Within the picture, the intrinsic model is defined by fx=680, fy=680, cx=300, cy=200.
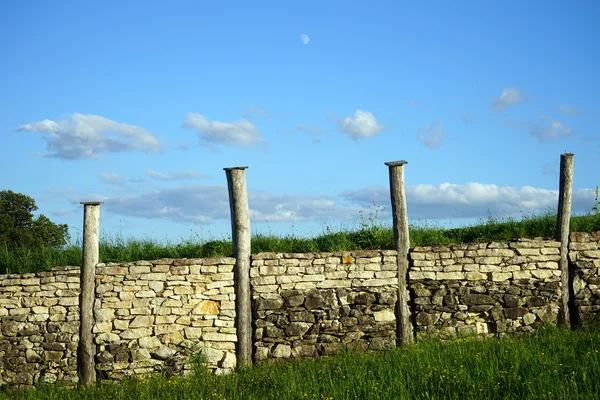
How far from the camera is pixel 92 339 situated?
37.8ft

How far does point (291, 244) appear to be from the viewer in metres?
12.4

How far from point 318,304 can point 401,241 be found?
1.86 meters

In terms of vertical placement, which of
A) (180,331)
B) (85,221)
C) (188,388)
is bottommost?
(188,388)

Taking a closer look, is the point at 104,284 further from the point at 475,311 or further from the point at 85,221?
the point at 475,311

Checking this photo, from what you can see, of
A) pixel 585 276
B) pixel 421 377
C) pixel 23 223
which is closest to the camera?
pixel 421 377

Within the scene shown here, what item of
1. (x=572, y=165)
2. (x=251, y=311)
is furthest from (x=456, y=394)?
(x=572, y=165)

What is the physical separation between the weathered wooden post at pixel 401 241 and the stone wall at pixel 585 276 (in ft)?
10.2

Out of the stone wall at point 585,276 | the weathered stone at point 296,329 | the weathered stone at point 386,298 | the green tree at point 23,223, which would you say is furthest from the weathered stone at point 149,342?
the green tree at point 23,223

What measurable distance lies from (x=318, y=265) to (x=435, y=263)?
6.79 feet

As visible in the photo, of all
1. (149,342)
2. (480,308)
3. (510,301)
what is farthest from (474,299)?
(149,342)

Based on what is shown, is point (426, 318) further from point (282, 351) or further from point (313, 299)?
point (282, 351)

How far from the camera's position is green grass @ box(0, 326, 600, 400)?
8.67 metres

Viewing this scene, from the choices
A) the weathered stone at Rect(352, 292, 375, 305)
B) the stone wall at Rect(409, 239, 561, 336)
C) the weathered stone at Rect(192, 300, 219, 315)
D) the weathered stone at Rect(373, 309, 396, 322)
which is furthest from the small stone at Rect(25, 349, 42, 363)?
the stone wall at Rect(409, 239, 561, 336)

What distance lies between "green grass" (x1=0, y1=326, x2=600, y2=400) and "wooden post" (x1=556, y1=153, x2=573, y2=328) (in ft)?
2.14
